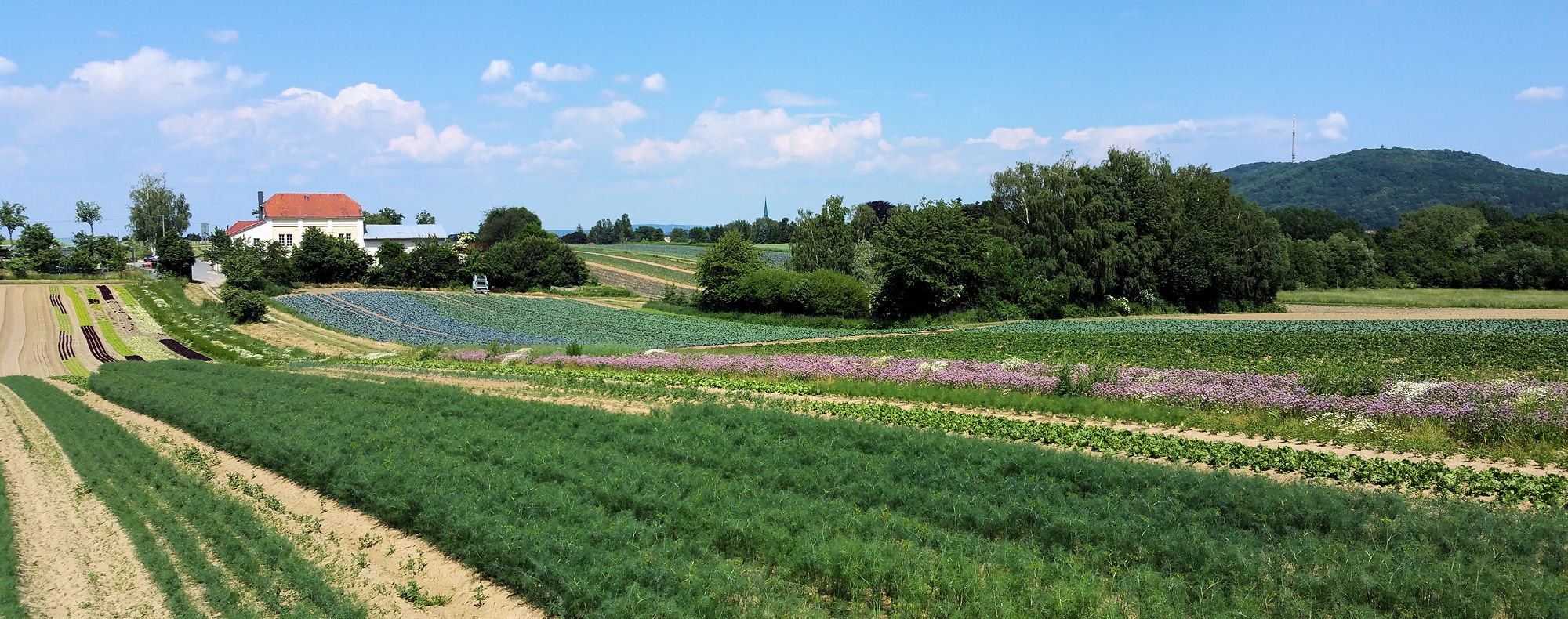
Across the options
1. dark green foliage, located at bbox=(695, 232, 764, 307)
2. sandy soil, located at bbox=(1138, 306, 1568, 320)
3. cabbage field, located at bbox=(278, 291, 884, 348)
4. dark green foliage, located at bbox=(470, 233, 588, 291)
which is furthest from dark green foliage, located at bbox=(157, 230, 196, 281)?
sandy soil, located at bbox=(1138, 306, 1568, 320)

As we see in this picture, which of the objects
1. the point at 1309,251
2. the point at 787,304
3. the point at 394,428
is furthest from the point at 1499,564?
the point at 1309,251

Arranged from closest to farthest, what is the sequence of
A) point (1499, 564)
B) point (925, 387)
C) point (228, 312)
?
point (1499, 564)
point (925, 387)
point (228, 312)

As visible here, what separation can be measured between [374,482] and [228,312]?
187 ft

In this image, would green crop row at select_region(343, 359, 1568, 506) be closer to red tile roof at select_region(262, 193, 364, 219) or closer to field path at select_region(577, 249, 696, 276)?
field path at select_region(577, 249, 696, 276)

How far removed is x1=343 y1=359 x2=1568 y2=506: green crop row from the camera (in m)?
12.7

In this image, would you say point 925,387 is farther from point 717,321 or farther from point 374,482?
point 717,321

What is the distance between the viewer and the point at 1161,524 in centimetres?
1098

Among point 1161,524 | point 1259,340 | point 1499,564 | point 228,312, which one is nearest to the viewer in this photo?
point 1499,564

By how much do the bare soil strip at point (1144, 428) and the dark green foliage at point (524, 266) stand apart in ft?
191

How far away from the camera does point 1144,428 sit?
18719mm

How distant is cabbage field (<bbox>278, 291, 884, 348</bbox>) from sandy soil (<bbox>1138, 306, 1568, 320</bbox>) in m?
27.7

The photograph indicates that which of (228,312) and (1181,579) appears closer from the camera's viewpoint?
(1181,579)

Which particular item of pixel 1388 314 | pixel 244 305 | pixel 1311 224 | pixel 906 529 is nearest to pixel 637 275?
pixel 244 305

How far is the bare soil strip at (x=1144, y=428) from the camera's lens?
A: 14414 millimetres
